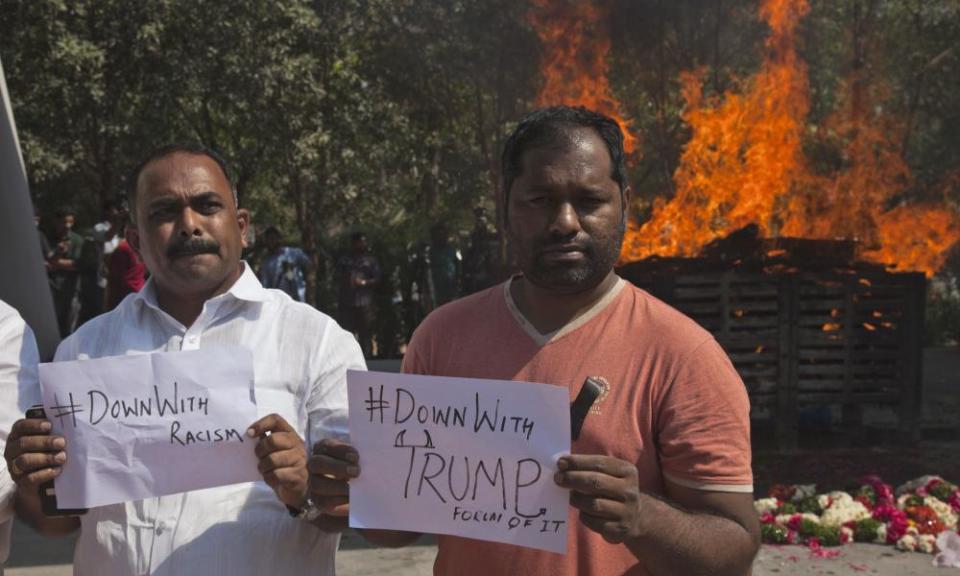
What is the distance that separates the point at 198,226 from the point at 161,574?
82cm

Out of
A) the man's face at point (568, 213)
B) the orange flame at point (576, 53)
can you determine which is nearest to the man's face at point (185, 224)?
the man's face at point (568, 213)

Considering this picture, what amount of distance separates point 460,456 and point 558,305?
1.25 ft

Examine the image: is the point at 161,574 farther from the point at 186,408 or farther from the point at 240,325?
the point at 240,325

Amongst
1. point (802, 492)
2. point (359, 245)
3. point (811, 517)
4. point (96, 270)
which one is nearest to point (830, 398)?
point (802, 492)

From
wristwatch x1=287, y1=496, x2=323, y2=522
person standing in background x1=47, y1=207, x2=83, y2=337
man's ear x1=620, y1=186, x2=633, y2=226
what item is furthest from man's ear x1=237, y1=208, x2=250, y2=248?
person standing in background x1=47, y1=207, x2=83, y2=337

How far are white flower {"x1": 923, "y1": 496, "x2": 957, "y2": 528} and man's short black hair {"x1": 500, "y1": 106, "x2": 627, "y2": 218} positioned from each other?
4.83 metres

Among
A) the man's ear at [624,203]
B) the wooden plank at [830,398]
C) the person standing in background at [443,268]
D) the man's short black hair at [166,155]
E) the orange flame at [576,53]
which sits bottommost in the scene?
the wooden plank at [830,398]

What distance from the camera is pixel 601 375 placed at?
83.2 inches

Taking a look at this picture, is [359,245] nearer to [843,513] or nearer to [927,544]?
[843,513]

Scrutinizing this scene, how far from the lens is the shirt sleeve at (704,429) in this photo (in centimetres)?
204

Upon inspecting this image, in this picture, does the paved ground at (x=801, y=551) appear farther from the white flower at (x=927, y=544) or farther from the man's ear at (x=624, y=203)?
the man's ear at (x=624, y=203)

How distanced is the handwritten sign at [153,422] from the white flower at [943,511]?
5.07m

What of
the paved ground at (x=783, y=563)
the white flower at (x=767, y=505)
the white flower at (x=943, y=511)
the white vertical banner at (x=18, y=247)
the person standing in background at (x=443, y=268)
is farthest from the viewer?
the person standing in background at (x=443, y=268)

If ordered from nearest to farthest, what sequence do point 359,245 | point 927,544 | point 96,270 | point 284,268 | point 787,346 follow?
point 927,544
point 787,346
point 96,270
point 284,268
point 359,245
